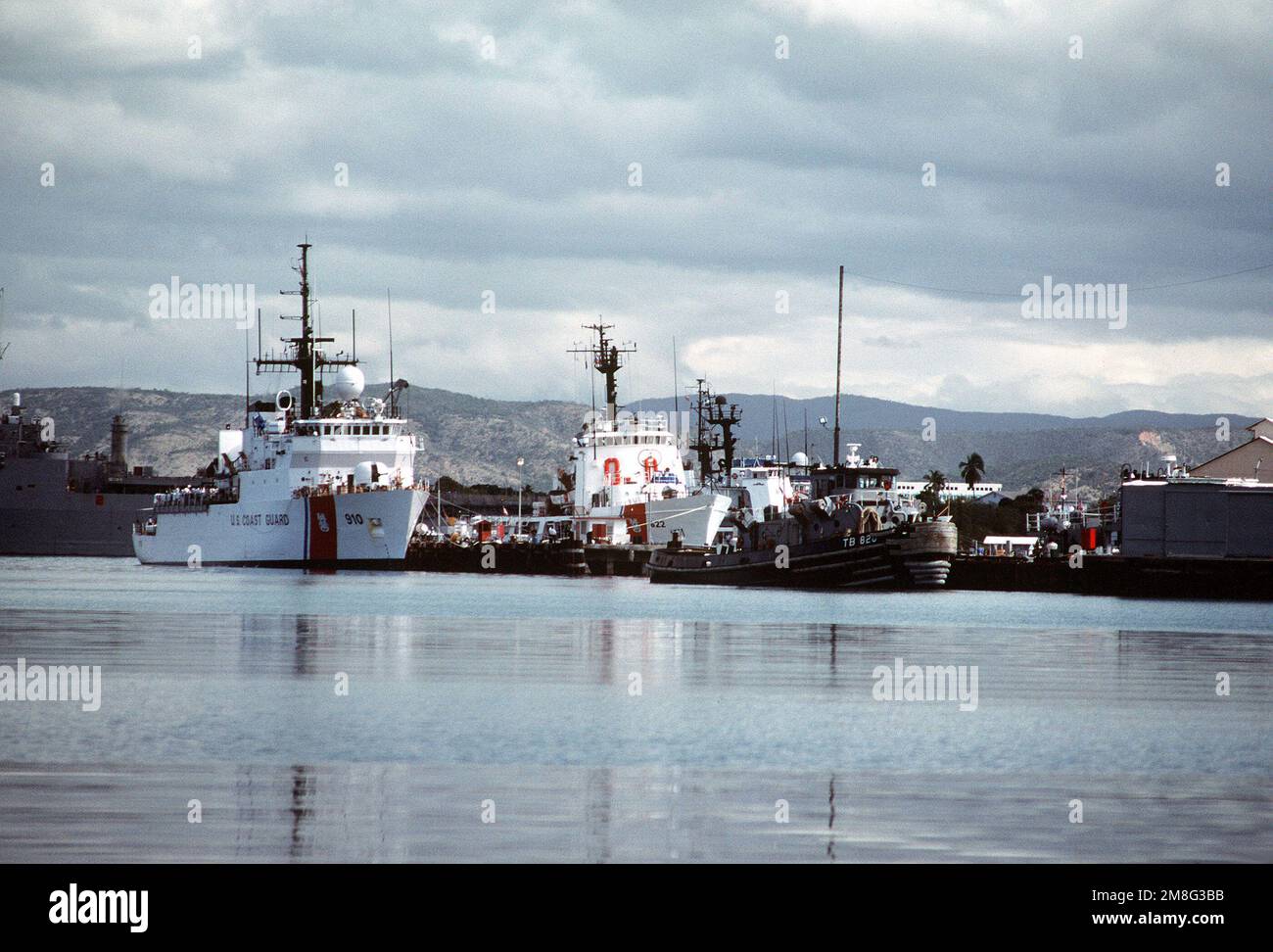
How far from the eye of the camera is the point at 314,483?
115 metres

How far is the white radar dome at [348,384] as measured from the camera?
121 meters

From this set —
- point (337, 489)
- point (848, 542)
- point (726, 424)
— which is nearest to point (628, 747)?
point (848, 542)

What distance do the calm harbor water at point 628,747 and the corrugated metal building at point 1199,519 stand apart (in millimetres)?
37307

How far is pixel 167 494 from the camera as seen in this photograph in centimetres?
13950

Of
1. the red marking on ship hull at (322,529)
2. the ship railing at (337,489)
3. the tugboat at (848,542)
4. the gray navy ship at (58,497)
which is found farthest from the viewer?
the gray navy ship at (58,497)

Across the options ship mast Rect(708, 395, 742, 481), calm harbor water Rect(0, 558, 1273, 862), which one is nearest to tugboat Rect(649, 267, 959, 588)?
calm harbor water Rect(0, 558, 1273, 862)

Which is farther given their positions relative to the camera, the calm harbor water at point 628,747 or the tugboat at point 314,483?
the tugboat at point 314,483

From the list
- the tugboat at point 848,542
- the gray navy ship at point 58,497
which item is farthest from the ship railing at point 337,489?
the gray navy ship at point 58,497

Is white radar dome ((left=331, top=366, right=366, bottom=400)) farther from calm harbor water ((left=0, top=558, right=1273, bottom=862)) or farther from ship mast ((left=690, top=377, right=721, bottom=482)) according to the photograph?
calm harbor water ((left=0, top=558, right=1273, bottom=862))

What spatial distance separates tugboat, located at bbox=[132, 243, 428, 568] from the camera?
111750 millimetres

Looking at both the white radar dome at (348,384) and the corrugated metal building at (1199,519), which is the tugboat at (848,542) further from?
the white radar dome at (348,384)

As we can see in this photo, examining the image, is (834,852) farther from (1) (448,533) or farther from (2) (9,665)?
(1) (448,533)
